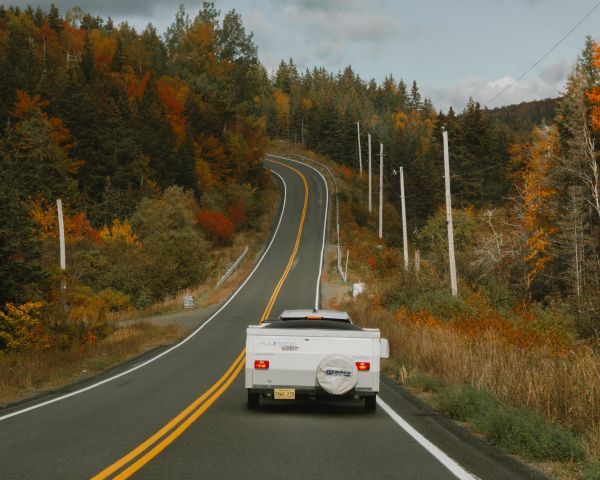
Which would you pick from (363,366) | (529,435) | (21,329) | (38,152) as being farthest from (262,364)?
(38,152)

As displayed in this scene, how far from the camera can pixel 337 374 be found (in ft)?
34.7

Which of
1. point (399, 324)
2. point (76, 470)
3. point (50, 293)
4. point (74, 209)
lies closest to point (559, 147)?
point (399, 324)

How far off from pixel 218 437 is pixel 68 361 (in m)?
13.6

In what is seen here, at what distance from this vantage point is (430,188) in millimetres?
89125

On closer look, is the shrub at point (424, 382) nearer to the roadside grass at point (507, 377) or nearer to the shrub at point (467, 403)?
the roadside grass at point (507, 377)

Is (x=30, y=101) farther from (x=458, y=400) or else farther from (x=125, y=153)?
(x=458, y=400)

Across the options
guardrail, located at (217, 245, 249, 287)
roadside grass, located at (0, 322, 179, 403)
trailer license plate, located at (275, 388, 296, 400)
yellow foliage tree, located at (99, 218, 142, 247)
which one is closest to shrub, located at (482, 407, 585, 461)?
trailer license plate, located at (275, 388, 296, 400)

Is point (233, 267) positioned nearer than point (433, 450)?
No

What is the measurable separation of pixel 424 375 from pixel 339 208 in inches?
2797

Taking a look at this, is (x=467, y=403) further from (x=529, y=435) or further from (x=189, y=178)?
(x=189, y=178)

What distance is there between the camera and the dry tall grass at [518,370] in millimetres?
8859

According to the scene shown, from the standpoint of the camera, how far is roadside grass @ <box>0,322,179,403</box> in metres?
15.8

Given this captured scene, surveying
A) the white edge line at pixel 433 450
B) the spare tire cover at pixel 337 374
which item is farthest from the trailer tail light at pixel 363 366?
the white edge line at pixel 433 450

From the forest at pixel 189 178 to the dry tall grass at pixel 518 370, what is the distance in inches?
260
